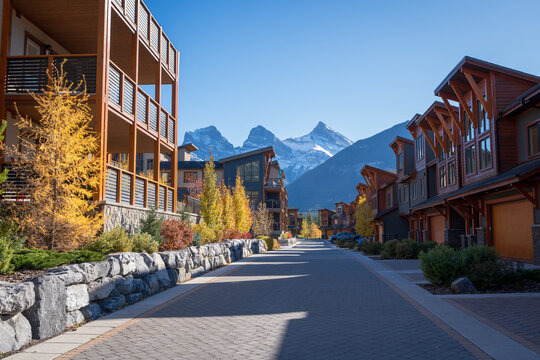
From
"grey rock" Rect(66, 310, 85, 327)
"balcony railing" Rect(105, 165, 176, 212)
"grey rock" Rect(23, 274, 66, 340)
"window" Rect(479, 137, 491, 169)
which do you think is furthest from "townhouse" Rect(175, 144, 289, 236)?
"grey rock" Rect(23, 274, 66, 340)

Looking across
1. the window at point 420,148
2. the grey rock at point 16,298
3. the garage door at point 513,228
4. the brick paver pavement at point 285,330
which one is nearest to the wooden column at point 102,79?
the brick paver pavement at point 285,330

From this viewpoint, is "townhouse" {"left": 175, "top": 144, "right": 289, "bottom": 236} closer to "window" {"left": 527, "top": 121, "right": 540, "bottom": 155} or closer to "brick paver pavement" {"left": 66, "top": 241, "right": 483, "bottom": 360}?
"window" {"left": 527, "top": 121, "right": 540, "bottom": 155}

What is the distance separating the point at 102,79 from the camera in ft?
48.7

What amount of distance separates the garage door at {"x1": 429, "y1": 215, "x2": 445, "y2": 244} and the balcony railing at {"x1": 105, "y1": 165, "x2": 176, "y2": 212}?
757 inches

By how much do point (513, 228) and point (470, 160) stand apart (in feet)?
23.1

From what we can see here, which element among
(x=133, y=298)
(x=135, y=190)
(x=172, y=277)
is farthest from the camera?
(x=135, y=190)

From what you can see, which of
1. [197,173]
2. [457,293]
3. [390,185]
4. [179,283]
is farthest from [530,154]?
[197,173]

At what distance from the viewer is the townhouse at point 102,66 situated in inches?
591

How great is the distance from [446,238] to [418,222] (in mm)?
10883

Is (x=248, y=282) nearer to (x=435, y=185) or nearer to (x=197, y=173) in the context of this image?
(x=435, y=185)

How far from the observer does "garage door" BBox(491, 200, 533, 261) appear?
18997 millimetres

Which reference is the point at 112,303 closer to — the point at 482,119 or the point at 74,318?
the point at 74,318

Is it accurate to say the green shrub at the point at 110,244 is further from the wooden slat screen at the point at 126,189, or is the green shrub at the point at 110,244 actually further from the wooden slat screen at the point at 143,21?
the wooden slat screen at the point at 143,21

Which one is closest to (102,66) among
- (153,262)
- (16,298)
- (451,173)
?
(153,262)
